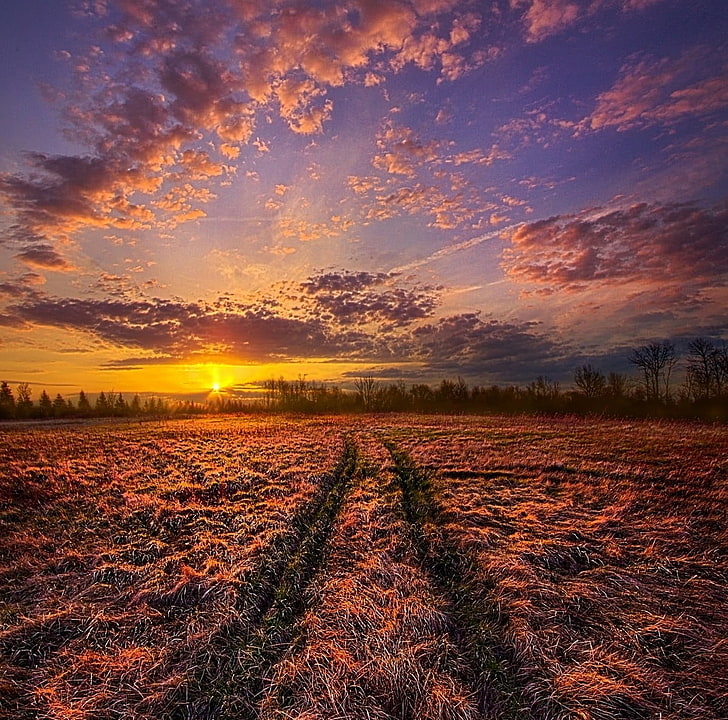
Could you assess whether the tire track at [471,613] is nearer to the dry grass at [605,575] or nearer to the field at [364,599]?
the field at [364,599]

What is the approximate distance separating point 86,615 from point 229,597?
223cm

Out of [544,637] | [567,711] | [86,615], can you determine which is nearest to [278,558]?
[86,615]

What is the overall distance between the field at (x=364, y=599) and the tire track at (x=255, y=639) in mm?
29

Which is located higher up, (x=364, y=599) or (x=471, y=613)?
(x=364, y=599)

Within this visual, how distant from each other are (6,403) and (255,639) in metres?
111

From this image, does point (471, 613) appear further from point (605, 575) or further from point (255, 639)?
point (255, 639)

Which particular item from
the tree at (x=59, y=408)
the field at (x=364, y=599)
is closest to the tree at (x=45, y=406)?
the tree at (x=59, y=408)

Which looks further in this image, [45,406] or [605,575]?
[45,406]

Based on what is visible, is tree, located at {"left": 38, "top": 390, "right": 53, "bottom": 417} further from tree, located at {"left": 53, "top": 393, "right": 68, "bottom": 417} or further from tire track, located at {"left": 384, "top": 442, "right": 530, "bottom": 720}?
tire track, located at {"left": 384, "top": 442, "right": 530, "bottom": 720}

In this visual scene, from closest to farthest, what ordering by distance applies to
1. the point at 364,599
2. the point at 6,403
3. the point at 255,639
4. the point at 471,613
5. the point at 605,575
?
1. the point at 255,639
2. the point at 471,613
3. the point at 364,599
4. the point at 605,575
5. the point at 6,403

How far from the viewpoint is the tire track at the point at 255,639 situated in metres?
5.01

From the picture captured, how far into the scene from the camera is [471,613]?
676cm

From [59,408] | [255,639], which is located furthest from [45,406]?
[255,639]

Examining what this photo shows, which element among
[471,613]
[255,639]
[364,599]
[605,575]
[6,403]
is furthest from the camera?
[6,403]
